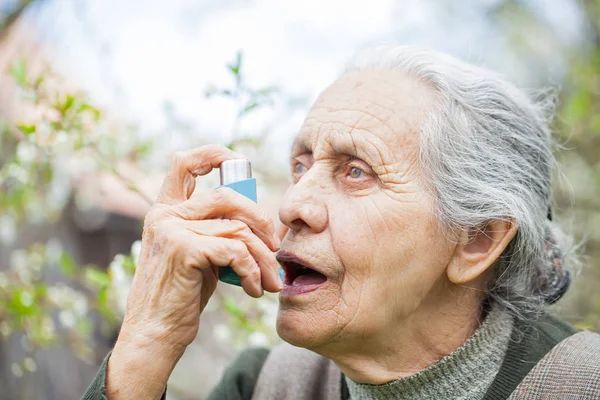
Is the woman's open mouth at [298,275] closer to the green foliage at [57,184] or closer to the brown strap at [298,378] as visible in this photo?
the brown strap at [298,378]

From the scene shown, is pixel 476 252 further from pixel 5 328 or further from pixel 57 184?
pixel 5 328

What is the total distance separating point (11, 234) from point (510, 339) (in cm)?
323

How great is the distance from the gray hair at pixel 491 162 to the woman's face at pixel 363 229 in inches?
2.7

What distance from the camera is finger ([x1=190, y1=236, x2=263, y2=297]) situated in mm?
1836

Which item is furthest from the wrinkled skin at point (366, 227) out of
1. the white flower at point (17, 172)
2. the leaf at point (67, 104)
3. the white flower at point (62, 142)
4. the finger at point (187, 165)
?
the white flower at point (17, 172)

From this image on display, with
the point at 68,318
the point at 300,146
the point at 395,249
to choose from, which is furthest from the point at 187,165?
the point at 68,318

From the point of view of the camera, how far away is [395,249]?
2098mm

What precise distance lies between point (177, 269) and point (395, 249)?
0.70 metres

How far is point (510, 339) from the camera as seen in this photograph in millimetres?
2311

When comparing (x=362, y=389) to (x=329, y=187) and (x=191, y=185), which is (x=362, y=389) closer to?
(x=329, y=187)

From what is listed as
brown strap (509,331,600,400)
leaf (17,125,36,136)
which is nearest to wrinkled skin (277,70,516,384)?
brown strap (509,331,600,400)

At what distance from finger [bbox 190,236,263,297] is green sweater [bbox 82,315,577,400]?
19.4 inches

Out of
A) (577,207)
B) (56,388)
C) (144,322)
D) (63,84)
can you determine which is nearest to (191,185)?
(144,322)

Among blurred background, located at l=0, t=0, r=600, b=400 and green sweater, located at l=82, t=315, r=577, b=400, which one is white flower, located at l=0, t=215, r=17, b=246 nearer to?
blurred background, located at l=0, t=0, r=600, b=400
